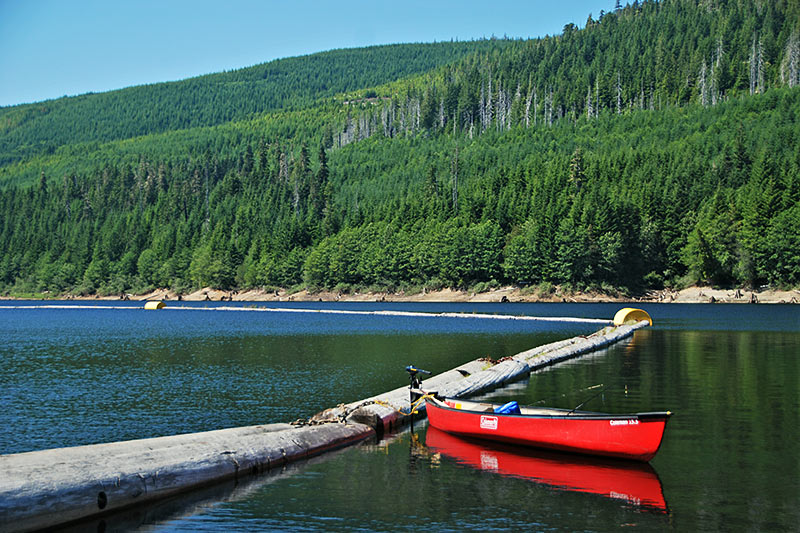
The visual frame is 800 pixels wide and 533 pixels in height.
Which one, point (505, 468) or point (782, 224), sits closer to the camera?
point (505, 468)

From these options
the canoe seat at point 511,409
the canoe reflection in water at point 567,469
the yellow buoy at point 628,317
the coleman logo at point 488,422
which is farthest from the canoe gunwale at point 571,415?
the yellow buoy at point 628,317

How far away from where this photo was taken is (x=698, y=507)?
2002 centimetres

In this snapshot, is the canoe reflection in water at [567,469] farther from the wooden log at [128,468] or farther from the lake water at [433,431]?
the wooden log at [128,468]

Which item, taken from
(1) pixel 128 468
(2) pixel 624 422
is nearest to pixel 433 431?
(2) pixel 624 422

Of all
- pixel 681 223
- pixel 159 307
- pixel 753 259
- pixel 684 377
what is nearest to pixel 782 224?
pixel 753 259

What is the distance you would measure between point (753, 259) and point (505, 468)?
132 m

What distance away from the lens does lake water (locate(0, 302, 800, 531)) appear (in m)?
19.8

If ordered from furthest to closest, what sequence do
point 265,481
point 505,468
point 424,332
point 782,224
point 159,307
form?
point 159,307, point 782,224, point 424,332, point 505,468, point 265,481

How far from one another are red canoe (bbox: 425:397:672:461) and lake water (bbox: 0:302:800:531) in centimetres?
55

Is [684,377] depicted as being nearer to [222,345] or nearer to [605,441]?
[605,441]

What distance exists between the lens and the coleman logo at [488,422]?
27.7 metres

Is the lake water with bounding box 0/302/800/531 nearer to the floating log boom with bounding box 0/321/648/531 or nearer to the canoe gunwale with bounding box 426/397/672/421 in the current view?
the floating log boom with bounding box 0/321/648/531

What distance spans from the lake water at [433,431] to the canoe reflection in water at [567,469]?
99 millimetres

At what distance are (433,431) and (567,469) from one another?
7.64 meters
